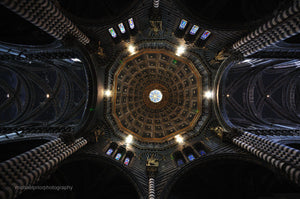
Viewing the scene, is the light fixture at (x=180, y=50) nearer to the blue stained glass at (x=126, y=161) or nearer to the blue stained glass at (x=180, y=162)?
the blue stained glass at (x=180, y=162)

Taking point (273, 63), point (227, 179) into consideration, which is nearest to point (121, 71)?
point (227, 179)

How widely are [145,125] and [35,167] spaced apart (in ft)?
50.8

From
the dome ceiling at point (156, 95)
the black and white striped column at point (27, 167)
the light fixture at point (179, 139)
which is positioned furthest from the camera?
the dome ceiling at point (156, 95)

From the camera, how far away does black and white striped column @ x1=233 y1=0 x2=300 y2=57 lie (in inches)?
345

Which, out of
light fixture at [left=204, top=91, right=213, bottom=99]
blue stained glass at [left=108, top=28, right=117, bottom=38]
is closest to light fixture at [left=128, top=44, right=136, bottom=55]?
blue stained glass at [left=108, top=28, right=117, bottom=38]

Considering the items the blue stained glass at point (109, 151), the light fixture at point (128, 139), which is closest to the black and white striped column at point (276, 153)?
the light fixture at point (128, 139)

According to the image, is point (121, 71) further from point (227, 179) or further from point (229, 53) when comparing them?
point (227, 179)

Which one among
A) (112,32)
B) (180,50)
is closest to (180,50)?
(180,50)

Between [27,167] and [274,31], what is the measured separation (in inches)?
781

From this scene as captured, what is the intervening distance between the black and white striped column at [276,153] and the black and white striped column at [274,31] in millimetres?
8159

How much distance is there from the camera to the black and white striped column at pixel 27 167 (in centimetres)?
642

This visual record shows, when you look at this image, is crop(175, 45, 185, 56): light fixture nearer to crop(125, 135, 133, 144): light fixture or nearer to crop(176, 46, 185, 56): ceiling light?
crop(176, 46, 185, 56): ceiling light

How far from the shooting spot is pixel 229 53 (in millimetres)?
13281

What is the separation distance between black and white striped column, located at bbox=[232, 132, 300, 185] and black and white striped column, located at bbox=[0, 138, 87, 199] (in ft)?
50.5
